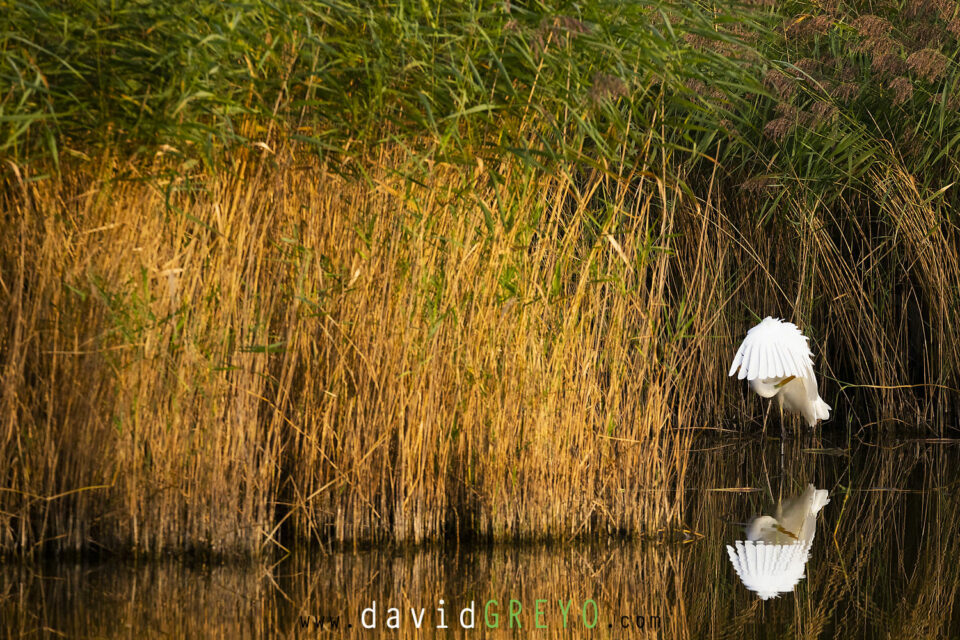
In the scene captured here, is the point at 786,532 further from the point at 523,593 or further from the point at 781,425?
the point at 781,425

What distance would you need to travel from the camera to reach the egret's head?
4.22 metres

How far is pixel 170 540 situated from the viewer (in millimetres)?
3564

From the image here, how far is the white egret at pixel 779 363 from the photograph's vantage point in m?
5.60

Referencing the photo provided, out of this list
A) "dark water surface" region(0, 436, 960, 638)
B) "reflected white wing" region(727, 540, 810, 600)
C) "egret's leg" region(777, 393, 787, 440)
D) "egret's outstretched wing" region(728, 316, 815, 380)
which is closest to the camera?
"dark water surface" region(0, 436, 960, 638)

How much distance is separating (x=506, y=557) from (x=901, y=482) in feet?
7.12

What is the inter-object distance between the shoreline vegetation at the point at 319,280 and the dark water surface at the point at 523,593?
0.44ft

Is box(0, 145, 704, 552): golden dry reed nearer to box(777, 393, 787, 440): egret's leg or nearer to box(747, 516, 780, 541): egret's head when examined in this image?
box(747, 516, 780, 541): egret's head

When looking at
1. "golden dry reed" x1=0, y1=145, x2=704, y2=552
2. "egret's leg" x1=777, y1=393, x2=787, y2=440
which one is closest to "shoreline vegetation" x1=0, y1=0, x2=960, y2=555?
"golden dry reed" x1=0, y1=145, x2=704, y2=552

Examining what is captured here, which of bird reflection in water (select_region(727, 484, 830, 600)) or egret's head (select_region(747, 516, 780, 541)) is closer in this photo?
bird reflection in water (select_region(727, 484, 830, 600))

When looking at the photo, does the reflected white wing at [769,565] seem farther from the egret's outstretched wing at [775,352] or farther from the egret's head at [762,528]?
the egret's outstretched wing at [775,352]

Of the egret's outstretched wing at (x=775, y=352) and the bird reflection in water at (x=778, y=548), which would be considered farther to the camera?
the egret's outstretched wing at (x=775, y=352)

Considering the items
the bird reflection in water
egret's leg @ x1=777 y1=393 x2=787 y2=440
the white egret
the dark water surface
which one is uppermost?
the white egret

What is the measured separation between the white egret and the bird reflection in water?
2.70 feet

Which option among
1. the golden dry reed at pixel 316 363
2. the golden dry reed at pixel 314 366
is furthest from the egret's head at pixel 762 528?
the golden dry reed at pixel 314 366
